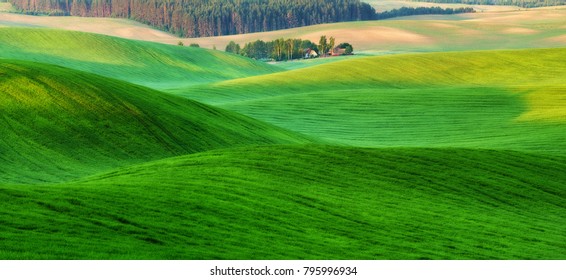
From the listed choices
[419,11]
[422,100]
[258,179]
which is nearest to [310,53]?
[419,11]

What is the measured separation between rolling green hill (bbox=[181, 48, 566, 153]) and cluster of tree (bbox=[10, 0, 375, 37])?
8989 cm

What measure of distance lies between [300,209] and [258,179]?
2227 millimetres

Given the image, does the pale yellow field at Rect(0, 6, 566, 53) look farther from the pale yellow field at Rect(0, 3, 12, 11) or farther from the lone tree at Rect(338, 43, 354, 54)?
the pale yellow field at Rect(0, 3, 12, 11)

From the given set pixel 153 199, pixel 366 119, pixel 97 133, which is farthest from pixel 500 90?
pixel 153 199

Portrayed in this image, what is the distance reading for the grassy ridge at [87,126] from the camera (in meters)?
23.8

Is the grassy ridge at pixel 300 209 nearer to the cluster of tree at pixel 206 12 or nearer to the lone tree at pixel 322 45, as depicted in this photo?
the lone tree at pixel 322 45

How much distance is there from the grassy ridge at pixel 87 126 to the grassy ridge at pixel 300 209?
4.73m

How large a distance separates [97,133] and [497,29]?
11046 centimetres

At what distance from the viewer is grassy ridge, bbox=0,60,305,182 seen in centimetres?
2375

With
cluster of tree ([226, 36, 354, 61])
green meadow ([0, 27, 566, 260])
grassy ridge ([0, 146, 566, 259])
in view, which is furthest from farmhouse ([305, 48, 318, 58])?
grassy ridge ([0, 146, 566, 259])

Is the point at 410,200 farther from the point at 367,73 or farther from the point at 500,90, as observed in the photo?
the point at 367,73

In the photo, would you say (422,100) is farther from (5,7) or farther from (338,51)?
(5,7)

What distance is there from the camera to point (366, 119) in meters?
45.7

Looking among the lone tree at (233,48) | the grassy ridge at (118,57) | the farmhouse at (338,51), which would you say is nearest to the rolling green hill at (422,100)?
the grassy ridge at (118,57)
